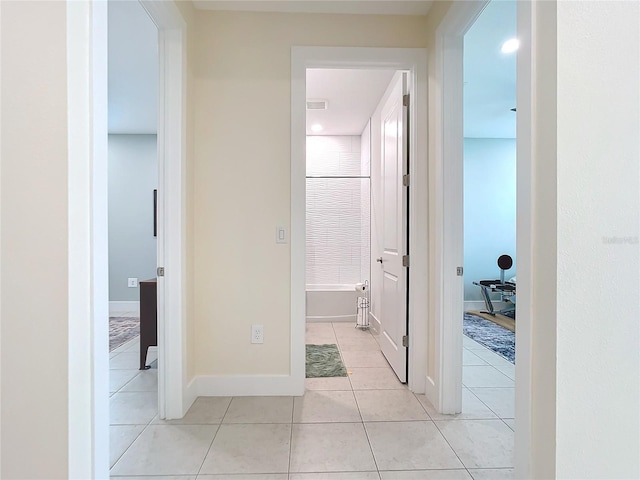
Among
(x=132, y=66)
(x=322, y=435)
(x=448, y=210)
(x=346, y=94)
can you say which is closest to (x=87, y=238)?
(x=322, y=435)

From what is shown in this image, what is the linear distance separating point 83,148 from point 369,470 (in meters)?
1.67

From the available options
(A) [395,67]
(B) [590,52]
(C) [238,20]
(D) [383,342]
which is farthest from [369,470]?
(C) [238,20]

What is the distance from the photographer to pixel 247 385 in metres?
2.21

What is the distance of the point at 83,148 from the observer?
980 millimetres

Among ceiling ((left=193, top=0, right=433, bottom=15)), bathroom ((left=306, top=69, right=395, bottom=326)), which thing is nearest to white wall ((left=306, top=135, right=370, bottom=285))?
bathroom ((left=306, top=69, right=395, bottom=326))

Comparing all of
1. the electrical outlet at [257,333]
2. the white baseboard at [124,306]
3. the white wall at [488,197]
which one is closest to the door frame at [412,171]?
the electrical outlet at [257,333]

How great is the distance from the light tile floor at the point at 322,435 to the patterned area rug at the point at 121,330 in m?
1.07

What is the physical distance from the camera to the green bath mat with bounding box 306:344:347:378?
2605mm

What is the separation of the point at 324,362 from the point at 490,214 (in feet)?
11.7

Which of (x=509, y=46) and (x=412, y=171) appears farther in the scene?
(x=509, y=46)

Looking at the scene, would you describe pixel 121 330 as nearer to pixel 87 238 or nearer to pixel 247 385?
pixel 247 385

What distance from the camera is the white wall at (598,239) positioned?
98 cm

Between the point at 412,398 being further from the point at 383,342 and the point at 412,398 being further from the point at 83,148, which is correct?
the point at 83,148

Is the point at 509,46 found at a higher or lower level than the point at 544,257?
higher
